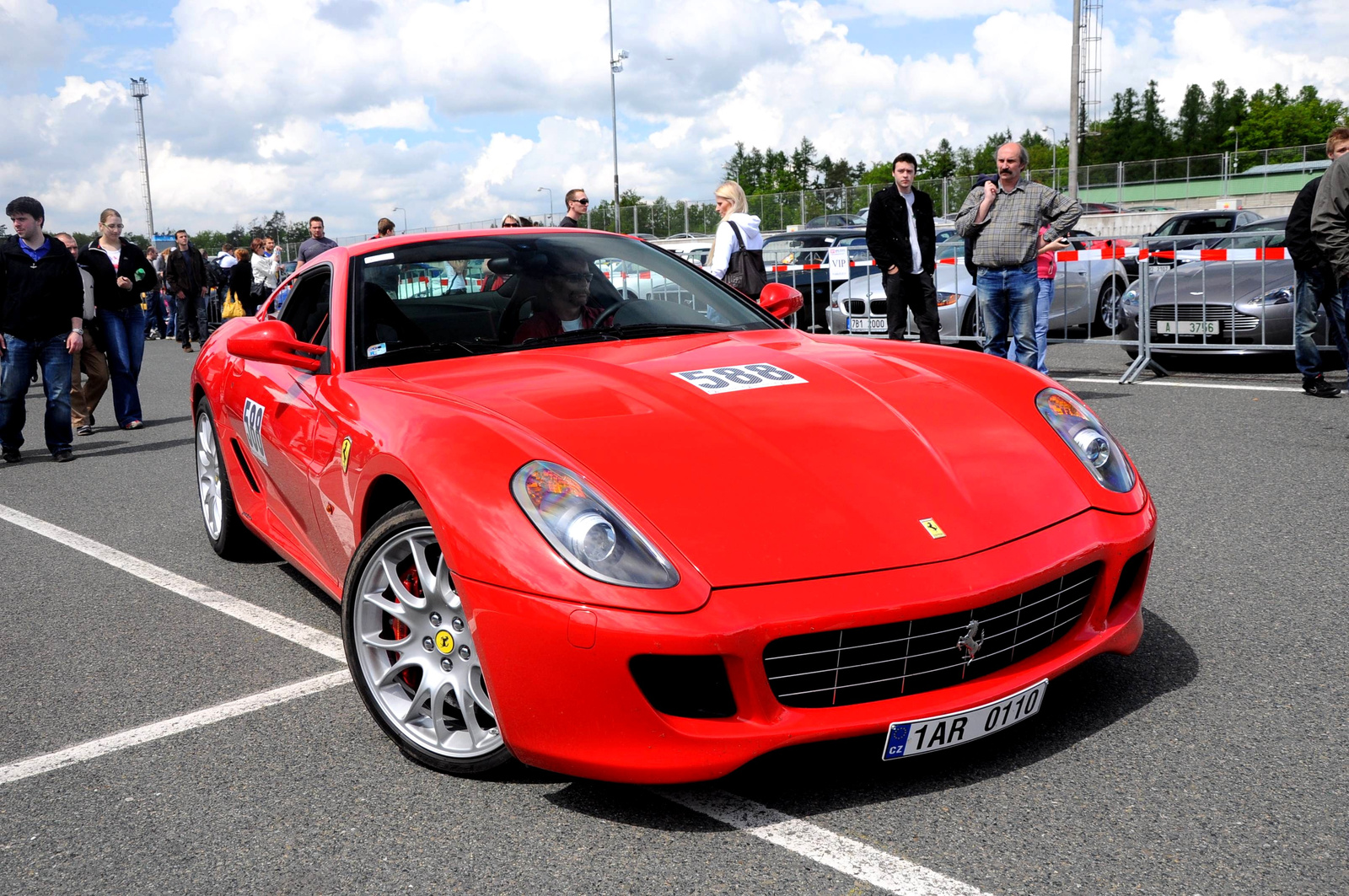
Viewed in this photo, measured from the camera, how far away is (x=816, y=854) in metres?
2.43

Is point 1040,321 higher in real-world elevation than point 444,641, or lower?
higher

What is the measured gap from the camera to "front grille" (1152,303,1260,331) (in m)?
10.1

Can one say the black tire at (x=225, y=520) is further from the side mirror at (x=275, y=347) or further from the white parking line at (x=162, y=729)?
the white parking line at (x=162, y=729)

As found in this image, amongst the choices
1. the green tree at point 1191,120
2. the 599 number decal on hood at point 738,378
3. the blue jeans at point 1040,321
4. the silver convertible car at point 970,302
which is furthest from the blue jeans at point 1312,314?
the green tree at point 1191,120

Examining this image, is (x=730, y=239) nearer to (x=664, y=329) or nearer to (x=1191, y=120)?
(x=664, y=329)

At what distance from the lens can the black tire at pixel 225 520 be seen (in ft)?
16.2

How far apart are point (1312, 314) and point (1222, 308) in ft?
5.37

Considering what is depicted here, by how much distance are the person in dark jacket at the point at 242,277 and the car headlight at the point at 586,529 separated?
649 inches

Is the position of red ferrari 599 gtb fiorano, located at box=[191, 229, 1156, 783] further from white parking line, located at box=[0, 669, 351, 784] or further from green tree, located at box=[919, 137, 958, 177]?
green tree, located at box=[919, 137, 958, 177]

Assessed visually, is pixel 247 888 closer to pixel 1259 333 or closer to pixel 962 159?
pixel 1259 333

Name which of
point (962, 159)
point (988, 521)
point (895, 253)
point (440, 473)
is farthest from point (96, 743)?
point (962, 159)

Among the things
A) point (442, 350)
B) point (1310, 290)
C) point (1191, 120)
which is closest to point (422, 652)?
point (442, 350)

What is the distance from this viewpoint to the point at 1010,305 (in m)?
8.47

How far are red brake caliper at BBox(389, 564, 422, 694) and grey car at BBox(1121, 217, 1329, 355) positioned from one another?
886 cm
